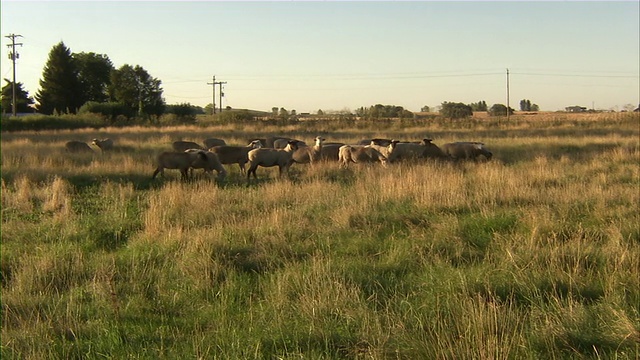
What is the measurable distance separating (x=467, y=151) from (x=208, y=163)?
34.9ft

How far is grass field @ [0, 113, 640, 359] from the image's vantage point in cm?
415

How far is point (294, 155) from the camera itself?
61.1 ft

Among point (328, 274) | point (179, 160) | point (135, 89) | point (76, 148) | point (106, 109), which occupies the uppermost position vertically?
point (135, 89)

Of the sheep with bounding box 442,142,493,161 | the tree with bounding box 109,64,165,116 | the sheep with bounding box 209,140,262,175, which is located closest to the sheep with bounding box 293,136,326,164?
the sheep with bounding box 209,140,262,175

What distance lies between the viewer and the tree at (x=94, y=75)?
7494 centimetres

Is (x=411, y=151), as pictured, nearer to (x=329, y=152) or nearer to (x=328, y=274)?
(x=329, y=152)

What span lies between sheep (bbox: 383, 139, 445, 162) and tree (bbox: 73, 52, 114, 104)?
2646 inches

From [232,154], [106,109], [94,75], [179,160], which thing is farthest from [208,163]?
[94,75]

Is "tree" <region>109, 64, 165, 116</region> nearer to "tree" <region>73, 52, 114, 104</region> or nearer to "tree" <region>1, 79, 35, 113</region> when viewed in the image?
"tree" <region>73, 52, 114, 104</region>

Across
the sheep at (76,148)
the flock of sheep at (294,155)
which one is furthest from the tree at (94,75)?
the flock of sheep at (294,155)

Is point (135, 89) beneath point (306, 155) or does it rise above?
above

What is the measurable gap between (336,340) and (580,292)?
9.16 ft

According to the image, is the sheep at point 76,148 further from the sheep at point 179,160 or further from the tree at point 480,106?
the tree at point 480,106

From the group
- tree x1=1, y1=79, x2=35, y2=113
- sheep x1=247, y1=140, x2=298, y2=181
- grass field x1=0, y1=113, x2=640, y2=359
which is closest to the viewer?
grass field x1=0, y1=113, x2=640, y2=359
